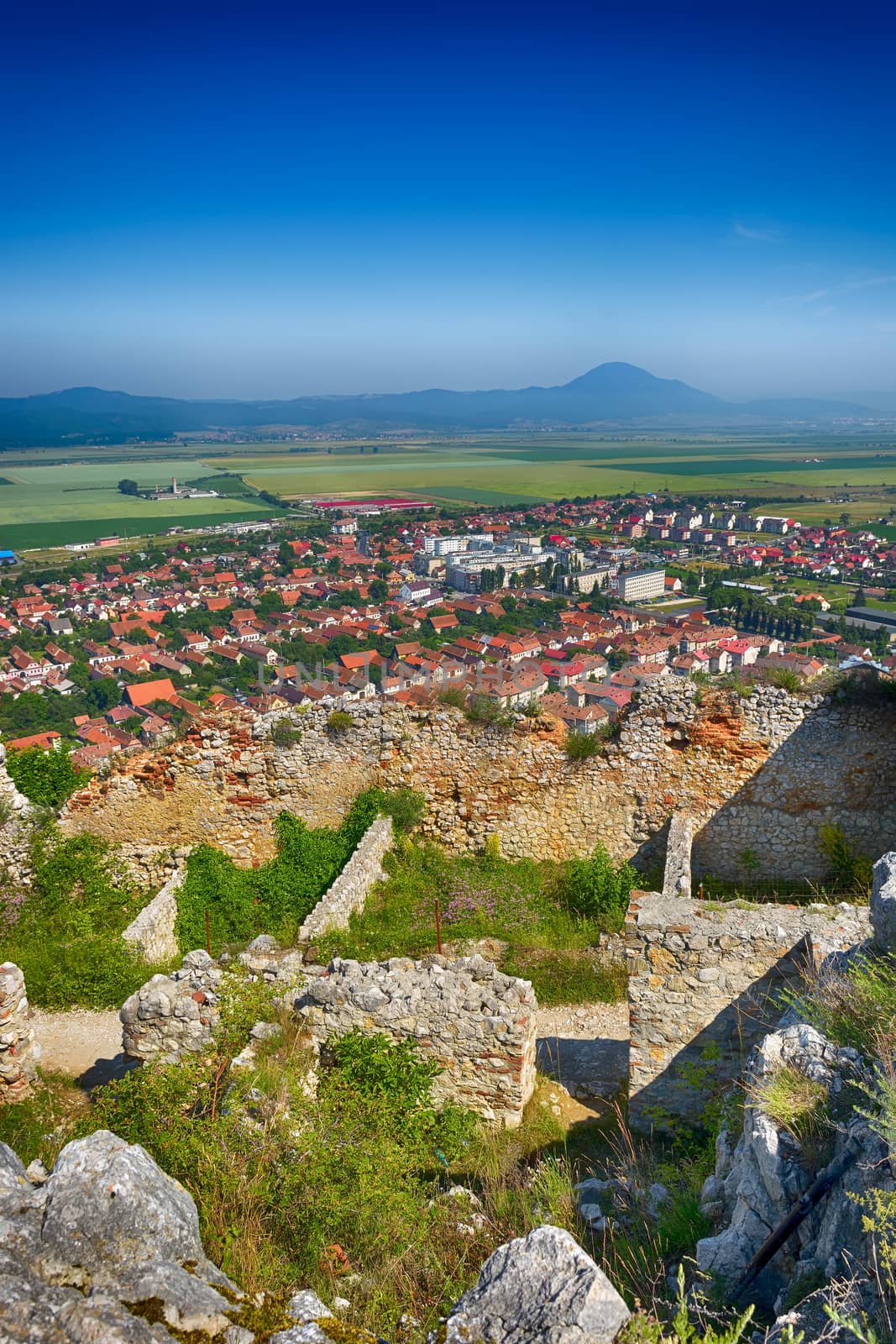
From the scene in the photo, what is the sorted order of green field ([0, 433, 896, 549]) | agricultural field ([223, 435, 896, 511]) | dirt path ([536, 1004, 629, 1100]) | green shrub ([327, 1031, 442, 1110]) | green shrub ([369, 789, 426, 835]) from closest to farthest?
green shrub ([327, 1031, 442, 1110])
dirt path ([536, 1004, 629, 1100])
green shrub ([369, 789, 426, 835])
green field ([0, 433, 896, 549])
agricultural field ([223, 435, 896, 511])

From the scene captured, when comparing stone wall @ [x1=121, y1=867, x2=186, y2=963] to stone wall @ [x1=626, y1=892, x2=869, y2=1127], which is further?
stone wall @ [x1=121, y1=867, x2=186, y2=963]

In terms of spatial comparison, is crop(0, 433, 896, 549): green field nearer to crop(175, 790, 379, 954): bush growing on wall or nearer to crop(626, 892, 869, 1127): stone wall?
crop(175, 790, 379, 954): bush growing on wall

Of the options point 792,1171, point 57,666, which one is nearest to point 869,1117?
point 792,1171

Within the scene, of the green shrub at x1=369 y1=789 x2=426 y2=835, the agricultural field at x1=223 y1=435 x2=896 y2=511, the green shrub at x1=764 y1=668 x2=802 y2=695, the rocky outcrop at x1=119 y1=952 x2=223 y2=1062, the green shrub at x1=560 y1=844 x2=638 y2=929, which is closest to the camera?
the rocky outcrop at x1=119 y1=952 x2=223 y2=1062

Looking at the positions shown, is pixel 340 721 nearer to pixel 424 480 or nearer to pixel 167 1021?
pixel 167 1021

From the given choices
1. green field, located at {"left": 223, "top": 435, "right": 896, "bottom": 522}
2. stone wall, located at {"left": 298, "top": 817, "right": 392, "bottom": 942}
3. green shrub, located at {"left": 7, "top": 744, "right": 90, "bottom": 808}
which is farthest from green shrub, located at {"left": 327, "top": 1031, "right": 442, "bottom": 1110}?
green field, located at {"left": 223, "top": 435, "right": 896, "bottom": 522}

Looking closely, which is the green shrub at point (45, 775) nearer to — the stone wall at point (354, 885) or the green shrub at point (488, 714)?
the stone wall at point (354, 885)

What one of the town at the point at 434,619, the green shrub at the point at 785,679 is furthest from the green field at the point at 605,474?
the green shrub at the point at 785,679
